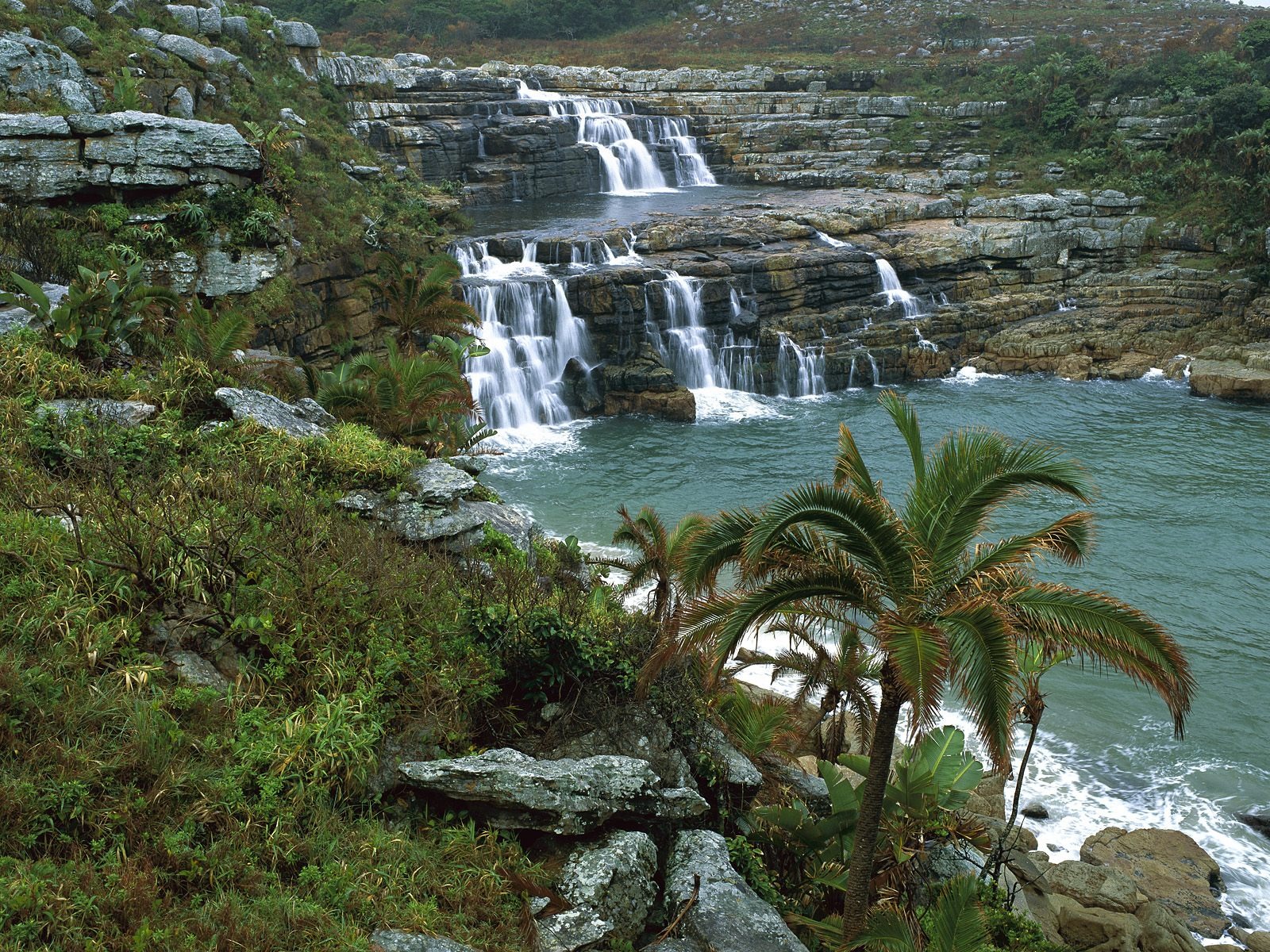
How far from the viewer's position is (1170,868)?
10977mm

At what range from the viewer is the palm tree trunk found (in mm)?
6848

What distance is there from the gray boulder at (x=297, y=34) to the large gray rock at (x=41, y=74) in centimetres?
1215

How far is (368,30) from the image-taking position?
5478 centimetres

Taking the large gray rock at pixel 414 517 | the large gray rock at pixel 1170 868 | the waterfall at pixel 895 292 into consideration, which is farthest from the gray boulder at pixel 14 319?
the waterfall at pixel 895 292

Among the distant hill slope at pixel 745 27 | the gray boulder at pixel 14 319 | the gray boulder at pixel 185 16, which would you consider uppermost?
the distant hill slope at pixel 745 27

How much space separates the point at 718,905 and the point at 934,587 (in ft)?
8.44

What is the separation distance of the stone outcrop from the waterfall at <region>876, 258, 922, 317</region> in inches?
783

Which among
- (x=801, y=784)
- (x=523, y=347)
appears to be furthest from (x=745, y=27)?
(x=801, y=784)

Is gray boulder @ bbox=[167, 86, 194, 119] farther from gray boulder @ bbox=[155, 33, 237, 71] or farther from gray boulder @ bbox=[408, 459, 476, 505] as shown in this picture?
gray boulder @ bbox=[408, 459, 476, 505]

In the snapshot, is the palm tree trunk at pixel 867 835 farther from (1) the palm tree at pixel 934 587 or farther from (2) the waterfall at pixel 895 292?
(2) the waterfall at pixel 895 292

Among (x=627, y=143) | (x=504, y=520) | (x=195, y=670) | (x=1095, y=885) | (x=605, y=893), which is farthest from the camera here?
(x=627, y=143)

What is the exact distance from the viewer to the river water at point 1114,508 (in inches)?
494

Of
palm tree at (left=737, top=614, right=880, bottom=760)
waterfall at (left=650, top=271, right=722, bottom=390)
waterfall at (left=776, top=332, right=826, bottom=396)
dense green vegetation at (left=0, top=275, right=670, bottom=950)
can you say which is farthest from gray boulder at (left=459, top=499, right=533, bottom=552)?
waterfall at (left=776, top=332, right=826, bottom=396)

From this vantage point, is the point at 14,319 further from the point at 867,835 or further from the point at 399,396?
the point at 867,835
